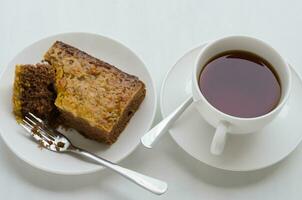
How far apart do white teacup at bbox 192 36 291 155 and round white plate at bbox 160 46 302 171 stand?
Answer: 7 centimetres

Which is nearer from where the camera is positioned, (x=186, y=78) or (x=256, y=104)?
(x=256, y=104)

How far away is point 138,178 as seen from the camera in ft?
3.88

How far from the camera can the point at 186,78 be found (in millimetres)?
1336

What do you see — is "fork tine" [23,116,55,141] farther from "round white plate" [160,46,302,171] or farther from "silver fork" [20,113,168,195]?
"round white plate" [160,46,302,171]

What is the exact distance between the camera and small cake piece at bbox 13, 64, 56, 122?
50.3 inches

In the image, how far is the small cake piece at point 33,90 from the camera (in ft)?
4.19

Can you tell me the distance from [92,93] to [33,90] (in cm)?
16

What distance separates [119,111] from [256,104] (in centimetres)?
34

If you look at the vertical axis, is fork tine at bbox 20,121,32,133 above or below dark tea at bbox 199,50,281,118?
below

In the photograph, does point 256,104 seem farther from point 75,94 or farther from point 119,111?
point 75,94

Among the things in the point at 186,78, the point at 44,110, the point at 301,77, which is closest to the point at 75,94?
the point at 44,110

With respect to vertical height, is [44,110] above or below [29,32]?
below

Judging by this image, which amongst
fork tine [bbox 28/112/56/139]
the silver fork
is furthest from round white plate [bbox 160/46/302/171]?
fork tine [bbox 28/112/56/139]

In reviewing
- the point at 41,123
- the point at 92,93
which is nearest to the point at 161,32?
the point at 92,93
